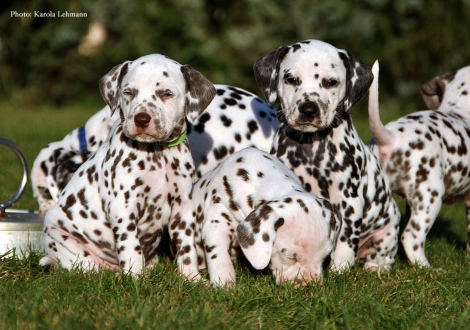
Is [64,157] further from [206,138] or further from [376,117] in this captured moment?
[376,117]

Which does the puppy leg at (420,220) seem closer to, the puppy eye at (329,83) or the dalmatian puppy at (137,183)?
the puppy eye at (329,83)

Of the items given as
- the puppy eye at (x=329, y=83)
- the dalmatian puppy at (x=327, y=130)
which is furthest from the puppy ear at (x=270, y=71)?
the puppy eye at (x=329, y=83)

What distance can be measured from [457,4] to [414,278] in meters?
15.3

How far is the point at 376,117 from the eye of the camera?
752cm

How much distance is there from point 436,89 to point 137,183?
4.34m

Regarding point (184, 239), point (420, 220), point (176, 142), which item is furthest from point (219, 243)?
point (420, 220)

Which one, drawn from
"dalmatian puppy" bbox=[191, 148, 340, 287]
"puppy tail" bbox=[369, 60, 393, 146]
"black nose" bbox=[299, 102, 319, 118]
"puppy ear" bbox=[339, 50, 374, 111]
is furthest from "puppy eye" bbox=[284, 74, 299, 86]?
"puppy tail" bbox=[369, 60, 393, 146]

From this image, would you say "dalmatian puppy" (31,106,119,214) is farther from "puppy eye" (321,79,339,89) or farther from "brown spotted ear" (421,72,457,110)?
"brown spotted ear" (421,72,457,110)

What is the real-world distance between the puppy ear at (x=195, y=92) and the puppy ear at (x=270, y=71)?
687mm

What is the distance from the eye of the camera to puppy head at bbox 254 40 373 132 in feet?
22.3

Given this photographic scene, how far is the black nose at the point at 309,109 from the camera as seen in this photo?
6711 millimetres

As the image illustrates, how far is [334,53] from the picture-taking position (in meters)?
7.04

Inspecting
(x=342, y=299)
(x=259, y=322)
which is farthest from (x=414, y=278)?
(x=259, y=322)

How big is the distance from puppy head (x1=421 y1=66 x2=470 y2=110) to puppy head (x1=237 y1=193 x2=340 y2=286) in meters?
3.53
